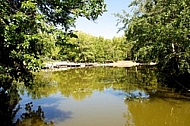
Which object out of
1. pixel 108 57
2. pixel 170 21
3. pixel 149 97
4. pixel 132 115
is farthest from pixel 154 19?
pixel 108 57

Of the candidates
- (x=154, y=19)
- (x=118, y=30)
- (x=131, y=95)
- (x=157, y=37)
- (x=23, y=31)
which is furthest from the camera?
(x=118, y=30)

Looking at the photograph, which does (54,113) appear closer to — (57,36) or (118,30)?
(57,36)

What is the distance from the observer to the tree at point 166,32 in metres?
17.0

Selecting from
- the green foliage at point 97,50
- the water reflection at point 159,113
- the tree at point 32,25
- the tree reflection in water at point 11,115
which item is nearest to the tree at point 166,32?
the water reflection at point 159,113

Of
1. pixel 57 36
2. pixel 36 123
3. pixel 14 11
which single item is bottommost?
pixel 36 123

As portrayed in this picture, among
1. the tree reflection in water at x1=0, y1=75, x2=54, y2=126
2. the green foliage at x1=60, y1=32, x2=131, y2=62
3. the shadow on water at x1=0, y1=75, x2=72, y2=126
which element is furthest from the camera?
the green foliage at x1=60, y1=32, x2=131, y2=62

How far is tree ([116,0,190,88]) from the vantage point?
55.9 feet

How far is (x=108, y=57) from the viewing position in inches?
3620

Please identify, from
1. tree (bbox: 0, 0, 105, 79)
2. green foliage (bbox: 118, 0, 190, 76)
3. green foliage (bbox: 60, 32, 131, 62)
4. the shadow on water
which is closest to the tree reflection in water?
the shadow on water

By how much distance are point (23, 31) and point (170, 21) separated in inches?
475

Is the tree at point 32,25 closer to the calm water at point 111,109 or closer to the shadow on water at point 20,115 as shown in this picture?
the shadow on water at point 20,115

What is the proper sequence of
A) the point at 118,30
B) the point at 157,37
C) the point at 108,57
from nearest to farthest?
the point at 157,37 → the point at 118,30 → the point at 108,57

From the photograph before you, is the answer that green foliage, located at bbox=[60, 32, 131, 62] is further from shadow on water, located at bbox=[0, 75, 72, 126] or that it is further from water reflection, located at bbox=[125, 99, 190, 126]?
shadow on water, located at bbox=[0, 75, 72, 126]

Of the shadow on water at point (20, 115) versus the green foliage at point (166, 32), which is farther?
the green foliage at point (166, 32)
